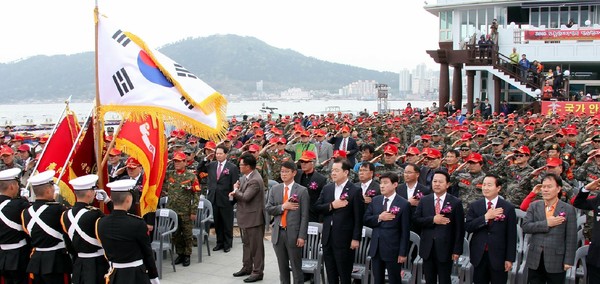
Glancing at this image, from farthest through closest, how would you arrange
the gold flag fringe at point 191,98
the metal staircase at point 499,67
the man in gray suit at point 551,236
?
1. the metal staircase at point 499,67
2. the gold flag fringe at point 191,98
3. the man in gray suit at point 551,236

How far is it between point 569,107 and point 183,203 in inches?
715

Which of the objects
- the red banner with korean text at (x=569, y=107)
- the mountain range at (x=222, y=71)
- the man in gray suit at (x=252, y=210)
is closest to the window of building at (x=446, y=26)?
the red banner with korean text at (x=569, y=107)

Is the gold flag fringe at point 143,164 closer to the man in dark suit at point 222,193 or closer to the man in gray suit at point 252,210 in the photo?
the man in gray suit at point 252,210

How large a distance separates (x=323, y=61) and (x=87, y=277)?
15102cm

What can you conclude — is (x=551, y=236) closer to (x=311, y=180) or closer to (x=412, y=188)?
(x=412, y=188)

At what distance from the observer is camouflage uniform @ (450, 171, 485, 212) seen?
722 centimetres

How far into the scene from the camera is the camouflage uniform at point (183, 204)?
802cm

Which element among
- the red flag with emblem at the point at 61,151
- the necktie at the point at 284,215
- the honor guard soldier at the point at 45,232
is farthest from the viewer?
the necktie at the point at 284,215

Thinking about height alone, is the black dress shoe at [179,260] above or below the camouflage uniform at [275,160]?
below

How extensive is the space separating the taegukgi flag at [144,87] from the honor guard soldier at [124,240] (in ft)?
3.94

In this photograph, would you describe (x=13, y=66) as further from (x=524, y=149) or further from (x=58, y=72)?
(x=524, y=149)

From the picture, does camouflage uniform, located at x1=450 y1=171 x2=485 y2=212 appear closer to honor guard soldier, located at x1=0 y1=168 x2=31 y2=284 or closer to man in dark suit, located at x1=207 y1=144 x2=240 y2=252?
man in dark suit, located at x1=207 y1=144 x2=240 y2=252

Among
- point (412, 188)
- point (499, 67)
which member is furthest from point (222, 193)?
point (499, 67)

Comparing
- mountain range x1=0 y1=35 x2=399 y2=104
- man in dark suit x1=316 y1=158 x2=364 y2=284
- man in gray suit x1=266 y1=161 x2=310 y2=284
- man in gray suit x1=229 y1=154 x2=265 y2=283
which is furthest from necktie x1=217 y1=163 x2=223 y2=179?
mountain range x1=0 y1=35 x2=399 y2=104
